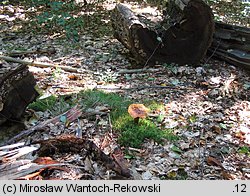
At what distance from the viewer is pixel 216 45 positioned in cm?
684

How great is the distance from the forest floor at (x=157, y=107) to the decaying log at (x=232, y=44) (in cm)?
17

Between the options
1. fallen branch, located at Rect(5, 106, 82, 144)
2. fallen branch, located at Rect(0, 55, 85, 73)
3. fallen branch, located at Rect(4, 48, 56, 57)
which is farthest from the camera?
fallen branch, located at Rect(4, 48, 56, 57)

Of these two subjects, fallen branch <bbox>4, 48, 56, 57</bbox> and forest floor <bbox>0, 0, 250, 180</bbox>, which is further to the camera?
fallen branch <bbox>4, 48, 56, 57</bbox>

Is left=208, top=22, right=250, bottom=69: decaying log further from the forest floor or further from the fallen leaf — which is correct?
the fallen leaf

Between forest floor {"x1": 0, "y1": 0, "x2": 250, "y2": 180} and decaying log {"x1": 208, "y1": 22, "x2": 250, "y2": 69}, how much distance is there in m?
0.17

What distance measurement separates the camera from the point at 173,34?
6371mm

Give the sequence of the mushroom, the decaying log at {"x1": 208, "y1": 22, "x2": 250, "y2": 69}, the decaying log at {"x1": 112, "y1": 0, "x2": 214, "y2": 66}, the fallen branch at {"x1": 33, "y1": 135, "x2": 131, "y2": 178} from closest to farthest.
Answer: the fallen branch at {"x1": 33, "y1": 135, "x2": 131, "y2": 178}, the mushroom, the decaying log at {"x1": 112, "y1": 0, "x2": 214, "y2": 66}, the decaying log at {"x1": 208, "y1": 22, "x2": 250, "y2": 69}

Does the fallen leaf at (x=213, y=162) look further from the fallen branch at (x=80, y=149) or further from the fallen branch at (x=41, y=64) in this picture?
the fallen branch at (x=41, y=64)

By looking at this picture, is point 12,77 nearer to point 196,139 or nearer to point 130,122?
point 130,122

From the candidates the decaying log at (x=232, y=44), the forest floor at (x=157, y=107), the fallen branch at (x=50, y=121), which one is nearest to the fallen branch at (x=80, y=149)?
the forest floor at (x=157, y=107)

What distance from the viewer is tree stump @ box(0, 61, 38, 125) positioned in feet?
12.9

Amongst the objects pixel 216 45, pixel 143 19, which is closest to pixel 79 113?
pixel 143 19

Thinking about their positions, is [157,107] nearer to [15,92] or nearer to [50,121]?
[50,121]

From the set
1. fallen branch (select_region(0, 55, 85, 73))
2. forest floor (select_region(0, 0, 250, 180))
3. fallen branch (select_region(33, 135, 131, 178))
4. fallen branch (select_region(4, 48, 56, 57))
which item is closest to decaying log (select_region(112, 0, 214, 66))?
forest floor (select_region(0, 0, 250, 180))
